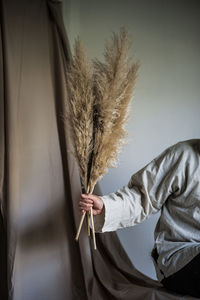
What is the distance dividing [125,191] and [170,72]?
960 mm

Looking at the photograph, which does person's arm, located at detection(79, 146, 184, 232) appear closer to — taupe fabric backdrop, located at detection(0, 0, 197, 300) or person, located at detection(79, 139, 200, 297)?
person, located at detection(79, 139, 200, 297)

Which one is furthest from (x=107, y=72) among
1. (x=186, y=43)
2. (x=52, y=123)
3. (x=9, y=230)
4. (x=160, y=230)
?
(x=186, y=43)

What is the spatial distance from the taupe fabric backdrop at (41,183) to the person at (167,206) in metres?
0.22

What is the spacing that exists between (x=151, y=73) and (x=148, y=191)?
0.90 metres

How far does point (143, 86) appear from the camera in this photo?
5.94 ft

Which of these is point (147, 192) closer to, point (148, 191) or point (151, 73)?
point (148, 191)

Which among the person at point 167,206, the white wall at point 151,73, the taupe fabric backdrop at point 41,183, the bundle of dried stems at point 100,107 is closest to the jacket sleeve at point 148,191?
the person at point 167,206

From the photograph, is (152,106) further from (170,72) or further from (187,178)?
(187,178)

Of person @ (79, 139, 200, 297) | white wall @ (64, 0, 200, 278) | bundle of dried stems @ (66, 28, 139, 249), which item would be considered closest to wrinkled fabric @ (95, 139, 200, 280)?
person @ (79, 139, 200, 297)

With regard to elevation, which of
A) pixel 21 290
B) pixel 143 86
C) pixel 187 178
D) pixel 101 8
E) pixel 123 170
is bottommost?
Answer: pixel 21 290

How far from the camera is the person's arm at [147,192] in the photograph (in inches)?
46.5

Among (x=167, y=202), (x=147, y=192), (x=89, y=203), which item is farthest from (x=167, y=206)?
(x=89, y=203)

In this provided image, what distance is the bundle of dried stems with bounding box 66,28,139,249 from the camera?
3.56 ft

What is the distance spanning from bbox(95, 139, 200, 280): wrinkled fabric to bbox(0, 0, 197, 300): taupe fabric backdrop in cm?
24
